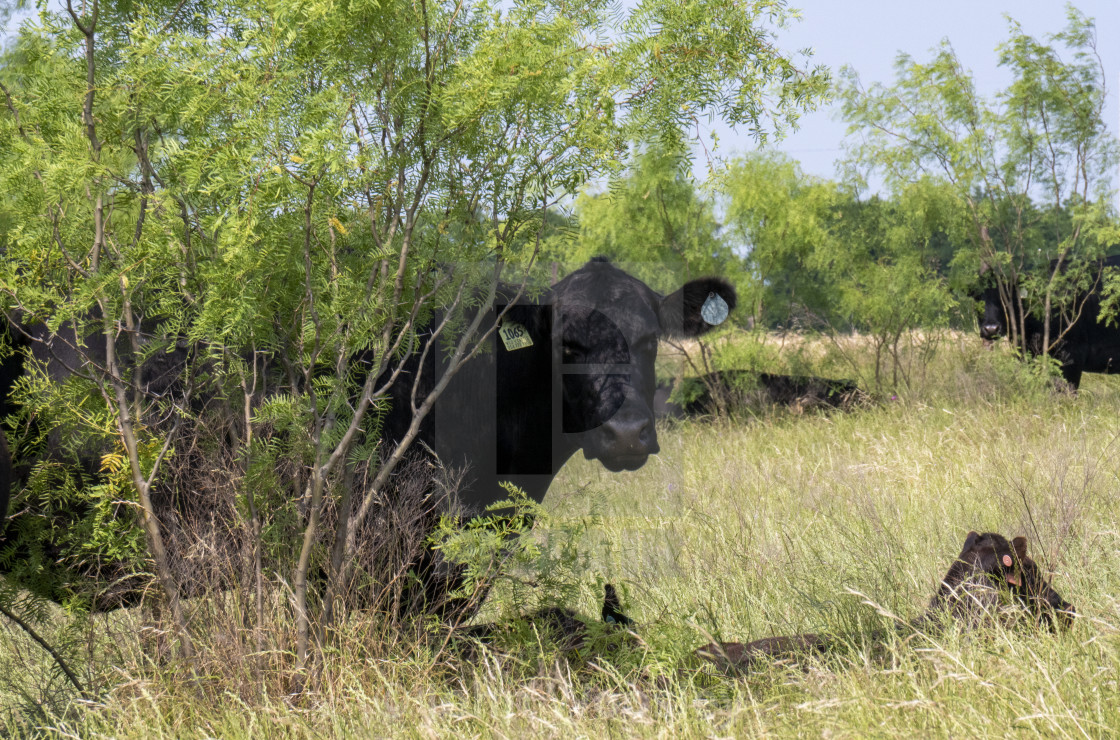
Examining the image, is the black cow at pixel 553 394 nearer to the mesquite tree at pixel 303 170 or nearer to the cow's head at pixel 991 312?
the mesquite tree at pixel 303 170

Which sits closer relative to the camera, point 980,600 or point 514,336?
point 980,600

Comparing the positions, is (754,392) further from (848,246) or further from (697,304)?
(697,304)

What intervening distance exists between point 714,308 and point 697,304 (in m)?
0.11

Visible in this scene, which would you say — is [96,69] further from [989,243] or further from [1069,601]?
[989,243]

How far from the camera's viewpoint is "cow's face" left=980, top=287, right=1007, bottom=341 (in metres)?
10.3

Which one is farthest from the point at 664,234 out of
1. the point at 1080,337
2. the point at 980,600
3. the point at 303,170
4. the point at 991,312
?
the point at 303,170

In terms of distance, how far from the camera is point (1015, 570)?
11.0ft

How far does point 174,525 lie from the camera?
3.22 meters

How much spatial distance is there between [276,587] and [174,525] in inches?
18.6

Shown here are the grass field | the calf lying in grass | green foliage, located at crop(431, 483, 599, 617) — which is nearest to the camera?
the grass field

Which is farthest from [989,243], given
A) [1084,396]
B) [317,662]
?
[317,662]

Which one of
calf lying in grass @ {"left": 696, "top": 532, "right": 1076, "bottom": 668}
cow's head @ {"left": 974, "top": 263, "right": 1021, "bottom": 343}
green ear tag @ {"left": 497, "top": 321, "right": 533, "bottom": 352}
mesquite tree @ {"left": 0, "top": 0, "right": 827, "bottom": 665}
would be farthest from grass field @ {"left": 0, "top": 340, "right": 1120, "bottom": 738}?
cow's head @ {"left": 974, "top": 263, "right": 1021, "bottom": 343}

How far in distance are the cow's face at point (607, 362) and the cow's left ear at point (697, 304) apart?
0.38m

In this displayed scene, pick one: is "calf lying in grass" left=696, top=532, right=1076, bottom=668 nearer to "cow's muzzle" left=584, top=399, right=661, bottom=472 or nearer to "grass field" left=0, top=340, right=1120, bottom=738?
"grass field" left=0, top=340, right=1120, bottom=738
